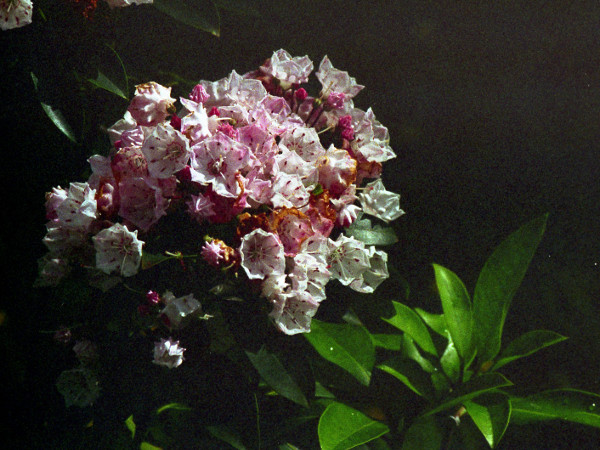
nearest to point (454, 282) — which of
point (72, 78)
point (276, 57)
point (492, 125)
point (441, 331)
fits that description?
point (441, 331)

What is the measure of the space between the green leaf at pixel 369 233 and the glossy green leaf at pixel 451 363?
0.34 metres

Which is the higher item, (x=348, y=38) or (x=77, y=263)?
(x=348, y=38)

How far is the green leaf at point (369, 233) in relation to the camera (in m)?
1.12

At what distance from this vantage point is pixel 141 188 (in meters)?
0.89

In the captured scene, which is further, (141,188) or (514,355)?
(514,355)

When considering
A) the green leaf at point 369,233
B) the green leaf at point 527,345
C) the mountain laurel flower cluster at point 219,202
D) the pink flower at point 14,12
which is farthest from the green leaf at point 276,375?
the pink flower at point 14,12

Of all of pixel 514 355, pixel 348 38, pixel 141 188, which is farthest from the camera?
pixel 348 38

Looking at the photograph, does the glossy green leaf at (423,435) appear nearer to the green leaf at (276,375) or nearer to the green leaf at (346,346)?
the green leaf at (346,346)

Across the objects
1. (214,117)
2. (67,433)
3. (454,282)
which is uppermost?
(214,117)

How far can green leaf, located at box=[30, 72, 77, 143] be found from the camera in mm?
1044

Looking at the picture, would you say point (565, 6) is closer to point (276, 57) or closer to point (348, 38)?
point (348, 38)

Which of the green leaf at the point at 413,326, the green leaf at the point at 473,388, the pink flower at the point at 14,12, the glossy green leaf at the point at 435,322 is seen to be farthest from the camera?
the glossy green leaf at the point at 435,322

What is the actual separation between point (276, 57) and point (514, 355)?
787 millimetres

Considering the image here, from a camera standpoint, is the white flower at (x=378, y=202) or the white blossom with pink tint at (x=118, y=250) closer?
the white blossom with pink tint at (x=118, y=250)
